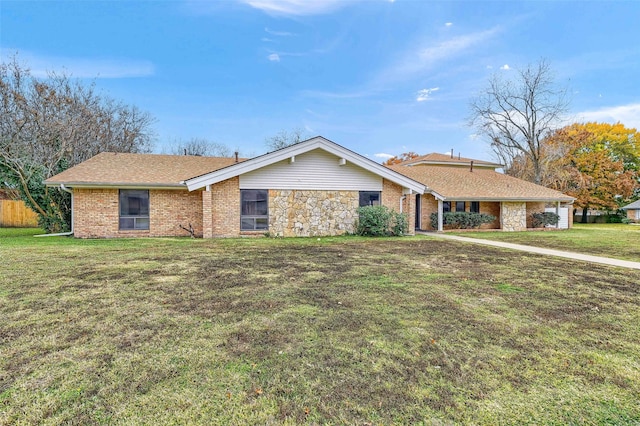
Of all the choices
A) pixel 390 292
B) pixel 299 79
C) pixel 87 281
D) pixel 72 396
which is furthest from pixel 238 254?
pixel 299 79

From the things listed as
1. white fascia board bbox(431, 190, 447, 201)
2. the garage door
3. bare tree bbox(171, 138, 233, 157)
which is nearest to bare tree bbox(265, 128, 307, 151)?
bare tree bbox(171, 138, 233, 157)

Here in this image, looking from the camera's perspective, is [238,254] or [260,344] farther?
[238,254]

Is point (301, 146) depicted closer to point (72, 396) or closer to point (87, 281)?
point (87, 281)

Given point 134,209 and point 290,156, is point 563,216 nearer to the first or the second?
point 290,156

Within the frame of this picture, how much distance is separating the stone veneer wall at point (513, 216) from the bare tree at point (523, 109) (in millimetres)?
12289

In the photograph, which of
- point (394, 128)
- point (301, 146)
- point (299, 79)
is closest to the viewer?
point (301, 146)

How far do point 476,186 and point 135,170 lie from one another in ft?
62.0

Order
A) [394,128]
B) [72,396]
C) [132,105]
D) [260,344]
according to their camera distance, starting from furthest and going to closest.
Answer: [394,128] → [132,105] → [260,344] → [72,396]

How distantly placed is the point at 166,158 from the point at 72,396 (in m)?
15.7

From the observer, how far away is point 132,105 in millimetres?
25688

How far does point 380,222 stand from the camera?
46.3 ft

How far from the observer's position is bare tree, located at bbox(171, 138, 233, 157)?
36.2 m

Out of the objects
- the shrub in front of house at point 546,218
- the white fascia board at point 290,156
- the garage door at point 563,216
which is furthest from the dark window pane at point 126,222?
the garage door at point 563,216

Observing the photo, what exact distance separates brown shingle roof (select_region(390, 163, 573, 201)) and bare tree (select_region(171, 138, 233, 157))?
2485 cm
